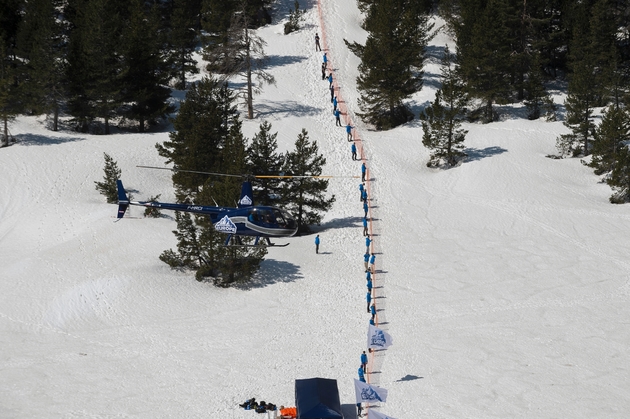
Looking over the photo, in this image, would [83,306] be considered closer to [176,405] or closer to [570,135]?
[176,405]

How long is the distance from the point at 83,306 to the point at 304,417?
1660cm

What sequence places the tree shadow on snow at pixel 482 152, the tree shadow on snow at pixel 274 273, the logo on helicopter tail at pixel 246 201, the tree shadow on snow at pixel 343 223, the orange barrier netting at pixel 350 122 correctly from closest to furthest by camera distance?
the logo on helicopter tail at pixel 246 201, the orange barrier netting at pixel 350 122, the tree shadow on snow at pixel 274 273, the tree shadow on snow at pixel 343 223, the tree shadow on snow at pixel 482 152

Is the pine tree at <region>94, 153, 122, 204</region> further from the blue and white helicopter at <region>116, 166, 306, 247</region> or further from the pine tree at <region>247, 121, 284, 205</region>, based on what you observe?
the blue and white helicopter at <region>116, 166, 306, 247</region>

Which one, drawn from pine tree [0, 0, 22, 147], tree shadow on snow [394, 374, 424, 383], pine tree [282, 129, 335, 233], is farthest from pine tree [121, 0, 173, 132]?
tree shadow on snow [394, 374, 424, 383]

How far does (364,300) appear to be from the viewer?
42906 mm

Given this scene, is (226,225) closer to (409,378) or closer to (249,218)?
(249,218)

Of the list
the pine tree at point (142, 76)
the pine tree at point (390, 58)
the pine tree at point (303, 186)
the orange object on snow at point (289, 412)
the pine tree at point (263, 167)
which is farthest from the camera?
the pine tree at point (390, 58)

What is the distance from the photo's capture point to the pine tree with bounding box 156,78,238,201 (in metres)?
49.4

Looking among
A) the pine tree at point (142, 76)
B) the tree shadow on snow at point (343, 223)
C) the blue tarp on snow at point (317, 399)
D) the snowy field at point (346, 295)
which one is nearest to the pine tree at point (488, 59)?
the snowy field at point (346, 295)

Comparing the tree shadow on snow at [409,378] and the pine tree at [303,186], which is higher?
the pine tree at [303,186]

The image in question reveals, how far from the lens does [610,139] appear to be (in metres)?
52.6

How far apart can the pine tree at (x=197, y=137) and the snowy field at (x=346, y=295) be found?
10.5ft

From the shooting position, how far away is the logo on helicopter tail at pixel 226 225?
36344 millimetres

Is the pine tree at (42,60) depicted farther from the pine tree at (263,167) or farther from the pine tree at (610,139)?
the pine tree at (610,139)
